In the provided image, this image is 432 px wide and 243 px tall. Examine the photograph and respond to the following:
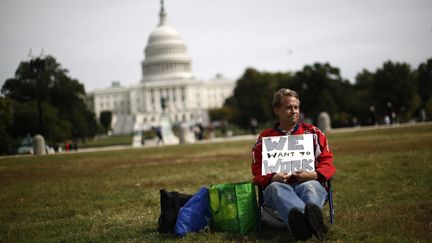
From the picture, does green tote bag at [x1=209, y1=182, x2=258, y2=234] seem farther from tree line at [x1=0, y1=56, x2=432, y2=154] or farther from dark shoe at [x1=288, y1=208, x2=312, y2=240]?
tree line at [x1=0, y1=56, x2=432, y2=154]

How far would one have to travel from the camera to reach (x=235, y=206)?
219 inches

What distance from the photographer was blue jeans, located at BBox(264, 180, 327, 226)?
201 inches

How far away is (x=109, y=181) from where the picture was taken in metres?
12.1

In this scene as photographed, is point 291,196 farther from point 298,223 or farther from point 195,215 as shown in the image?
point 195,215

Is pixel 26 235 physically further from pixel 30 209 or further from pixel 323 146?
pixel 323 146

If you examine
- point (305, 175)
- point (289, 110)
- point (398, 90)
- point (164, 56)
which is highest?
point (164, 56)

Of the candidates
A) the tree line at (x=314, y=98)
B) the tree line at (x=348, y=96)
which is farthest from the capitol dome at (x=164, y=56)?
the tree line at (x=314, y=98)

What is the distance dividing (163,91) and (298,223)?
13755 cm

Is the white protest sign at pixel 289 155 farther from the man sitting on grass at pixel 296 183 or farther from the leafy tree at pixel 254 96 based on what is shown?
the leafy tree at pixel 254 96

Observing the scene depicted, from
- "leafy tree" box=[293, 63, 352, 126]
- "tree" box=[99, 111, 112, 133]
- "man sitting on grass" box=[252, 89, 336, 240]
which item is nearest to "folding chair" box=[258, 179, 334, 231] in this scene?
"man sitting on grass" box=[252, 89, 336, 240]

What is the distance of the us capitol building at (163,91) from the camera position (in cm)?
13300

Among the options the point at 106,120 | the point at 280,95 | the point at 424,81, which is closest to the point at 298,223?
the point at 280,95

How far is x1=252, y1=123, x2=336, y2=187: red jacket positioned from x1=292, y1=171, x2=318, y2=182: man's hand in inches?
2.5

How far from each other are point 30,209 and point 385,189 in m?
5.23
